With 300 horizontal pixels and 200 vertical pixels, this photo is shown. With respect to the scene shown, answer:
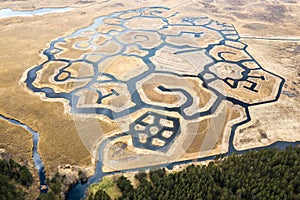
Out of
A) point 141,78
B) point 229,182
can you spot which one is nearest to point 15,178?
point 229,182

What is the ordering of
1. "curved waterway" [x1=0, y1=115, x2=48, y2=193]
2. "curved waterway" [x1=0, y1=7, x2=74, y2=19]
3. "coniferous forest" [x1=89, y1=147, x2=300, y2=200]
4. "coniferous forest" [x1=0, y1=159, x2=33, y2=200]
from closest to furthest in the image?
"coniferous forest" [x1=89, y1=147, x2=300, y2=200] < "coniferous forest" [x1=0, y1=159, x2=33, y2=200] < "curved waterway" [x1=0, y1=115, x2=48, y2=193] < "curved waterway" [x1=0, y1=7, x2=74, y2=19]

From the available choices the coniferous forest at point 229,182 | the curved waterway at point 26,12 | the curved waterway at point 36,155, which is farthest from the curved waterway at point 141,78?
the curved waterway at point 26,12

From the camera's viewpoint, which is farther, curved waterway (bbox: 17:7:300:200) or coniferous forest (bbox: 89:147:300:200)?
curved waterway (bbox: 17:7:300:200)

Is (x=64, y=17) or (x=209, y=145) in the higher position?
(x=64, y=17)

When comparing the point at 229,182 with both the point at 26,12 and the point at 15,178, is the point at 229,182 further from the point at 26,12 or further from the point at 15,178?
the point at 26,12

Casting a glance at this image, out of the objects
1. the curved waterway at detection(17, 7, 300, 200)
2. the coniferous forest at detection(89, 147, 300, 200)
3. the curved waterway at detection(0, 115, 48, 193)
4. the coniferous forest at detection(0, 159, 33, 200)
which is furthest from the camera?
the curved waterway at detection(17, 7, 300, 200)

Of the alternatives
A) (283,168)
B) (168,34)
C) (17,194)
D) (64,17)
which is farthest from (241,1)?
(17,194)

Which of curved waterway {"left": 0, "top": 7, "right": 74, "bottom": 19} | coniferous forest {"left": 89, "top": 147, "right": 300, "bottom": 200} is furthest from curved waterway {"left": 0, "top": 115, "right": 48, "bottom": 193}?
curved waterway {"left": 0, "top": 7, "right": 74, "bottom": 19}

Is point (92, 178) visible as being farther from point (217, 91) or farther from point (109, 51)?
point (109, 51)

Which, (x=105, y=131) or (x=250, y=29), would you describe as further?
(x=250, y=29)

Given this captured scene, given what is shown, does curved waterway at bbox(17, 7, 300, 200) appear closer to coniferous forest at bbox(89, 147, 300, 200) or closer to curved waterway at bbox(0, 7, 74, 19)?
coniferous forest at bbox(89, 147, 300, 200)
